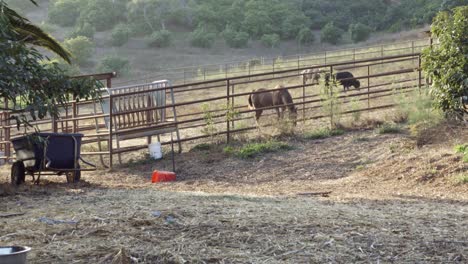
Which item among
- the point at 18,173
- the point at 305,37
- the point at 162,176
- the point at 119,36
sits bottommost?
the point at 162,176

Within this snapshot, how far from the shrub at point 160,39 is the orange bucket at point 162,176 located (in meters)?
45.0

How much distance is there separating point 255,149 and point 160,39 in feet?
144

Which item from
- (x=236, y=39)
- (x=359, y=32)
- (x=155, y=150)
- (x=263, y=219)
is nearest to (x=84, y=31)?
(x=236, y=39)

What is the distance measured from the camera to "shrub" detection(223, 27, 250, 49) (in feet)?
190

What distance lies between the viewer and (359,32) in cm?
5616

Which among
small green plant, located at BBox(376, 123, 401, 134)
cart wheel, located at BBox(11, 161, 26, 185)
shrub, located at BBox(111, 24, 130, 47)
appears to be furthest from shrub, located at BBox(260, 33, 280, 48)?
Result: cart wheel, located at BBox(11, 161, 26, 185)

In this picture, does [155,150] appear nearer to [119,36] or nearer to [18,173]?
[18,173]

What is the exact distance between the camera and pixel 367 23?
199 feet

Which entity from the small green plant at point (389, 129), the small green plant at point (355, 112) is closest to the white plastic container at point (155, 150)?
the small green plant at point (355, 112)

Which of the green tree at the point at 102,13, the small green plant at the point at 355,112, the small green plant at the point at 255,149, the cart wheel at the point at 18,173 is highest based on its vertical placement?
the green tree at the point at 102,13

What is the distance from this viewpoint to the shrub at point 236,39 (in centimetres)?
5797

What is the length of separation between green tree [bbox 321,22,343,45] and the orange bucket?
149ft

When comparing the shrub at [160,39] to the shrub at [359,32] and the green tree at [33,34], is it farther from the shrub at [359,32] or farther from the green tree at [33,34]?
the green tree at [33,34]

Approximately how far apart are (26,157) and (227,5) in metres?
58.5
